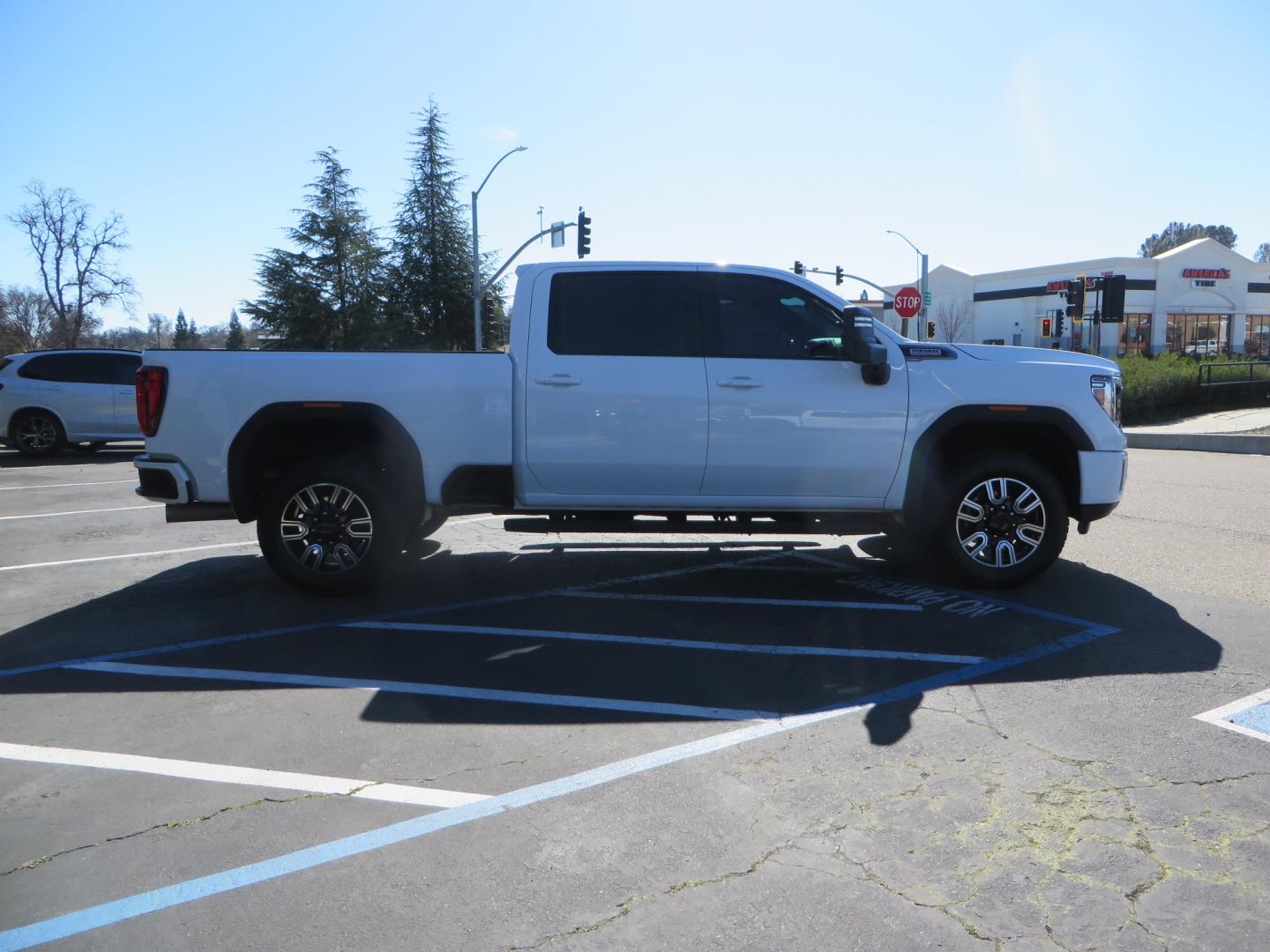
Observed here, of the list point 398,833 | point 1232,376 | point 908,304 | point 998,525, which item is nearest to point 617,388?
point 998,525

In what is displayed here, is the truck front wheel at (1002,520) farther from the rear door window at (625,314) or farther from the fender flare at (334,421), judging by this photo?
the fender flare at (334,421)

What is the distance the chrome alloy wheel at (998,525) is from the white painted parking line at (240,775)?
409 centimetres

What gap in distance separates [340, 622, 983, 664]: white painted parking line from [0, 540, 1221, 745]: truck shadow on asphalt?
16 mm

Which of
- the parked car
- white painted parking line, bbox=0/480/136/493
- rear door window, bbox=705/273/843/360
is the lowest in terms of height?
white painted parking line, bbox=0/480/136/493

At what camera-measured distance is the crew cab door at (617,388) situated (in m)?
6.11

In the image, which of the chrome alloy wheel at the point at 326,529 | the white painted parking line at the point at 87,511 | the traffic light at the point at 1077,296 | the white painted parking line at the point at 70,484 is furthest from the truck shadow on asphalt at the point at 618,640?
the traffic light at the point at 1077,296

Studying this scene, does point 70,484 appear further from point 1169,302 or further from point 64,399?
point 1169,302

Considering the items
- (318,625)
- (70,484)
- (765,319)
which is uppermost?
(765,319)

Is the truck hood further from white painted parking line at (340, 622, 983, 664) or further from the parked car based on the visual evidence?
the parked car

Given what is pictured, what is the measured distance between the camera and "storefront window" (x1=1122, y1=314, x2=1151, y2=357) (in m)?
57.4

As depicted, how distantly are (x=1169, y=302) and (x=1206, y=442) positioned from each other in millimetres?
Result: 46213

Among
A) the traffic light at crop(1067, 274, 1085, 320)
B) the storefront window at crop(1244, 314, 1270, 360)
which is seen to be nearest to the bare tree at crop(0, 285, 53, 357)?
the traffic light at crop(1067, 274, 1085, 320)

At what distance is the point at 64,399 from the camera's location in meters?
16.0

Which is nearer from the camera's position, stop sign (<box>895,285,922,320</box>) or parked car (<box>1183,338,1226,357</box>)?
stop sign (<box>895,285,922,320</box>)
